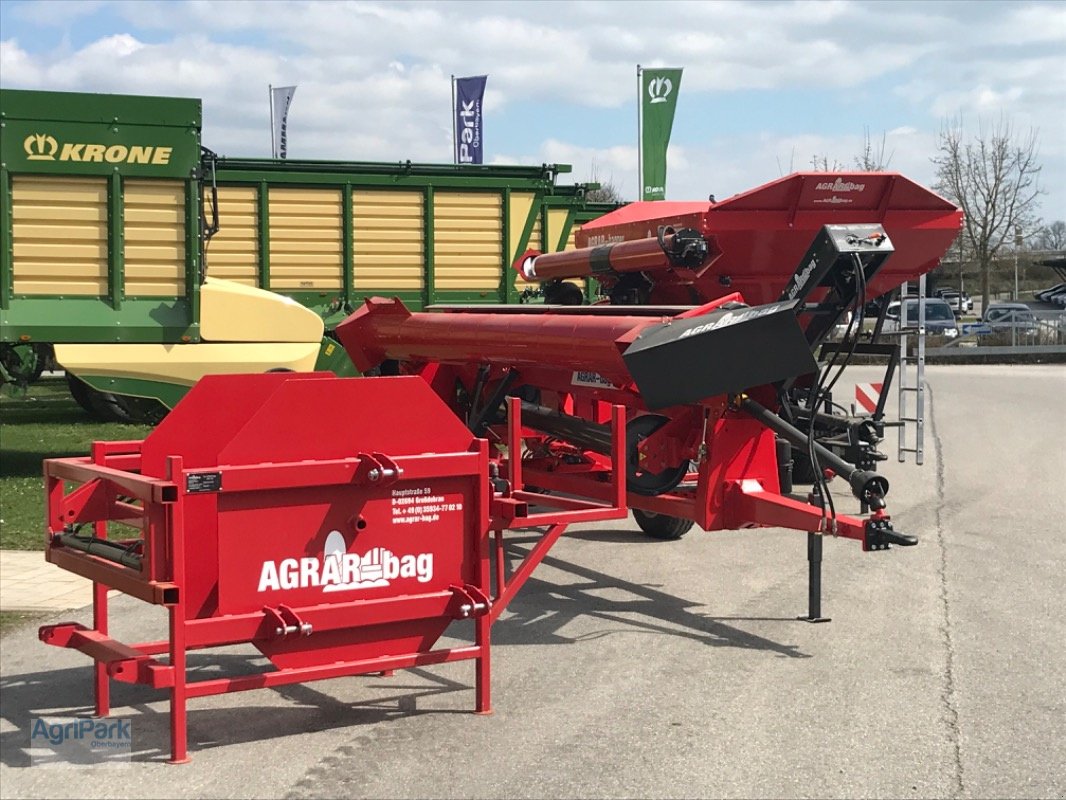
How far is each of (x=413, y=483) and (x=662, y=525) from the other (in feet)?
14.7

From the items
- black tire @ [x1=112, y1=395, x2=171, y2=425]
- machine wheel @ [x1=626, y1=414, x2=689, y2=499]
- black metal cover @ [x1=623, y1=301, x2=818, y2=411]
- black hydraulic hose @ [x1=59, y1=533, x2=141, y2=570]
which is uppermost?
black metal cover @ [x1=623, y1=301, x2=818, y2=411]

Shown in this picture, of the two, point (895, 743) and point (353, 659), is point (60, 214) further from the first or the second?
point (895, 743)

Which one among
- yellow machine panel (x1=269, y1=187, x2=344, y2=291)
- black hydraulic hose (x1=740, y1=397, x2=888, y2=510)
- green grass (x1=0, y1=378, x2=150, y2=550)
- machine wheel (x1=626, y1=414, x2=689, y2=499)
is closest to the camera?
black hydraulic hose (x1=740, y1=397, x2=888, y2=510)

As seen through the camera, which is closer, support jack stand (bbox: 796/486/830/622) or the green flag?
support jack stand (bbox: 796/486/830/622)

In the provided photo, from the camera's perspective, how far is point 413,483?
5.54 m

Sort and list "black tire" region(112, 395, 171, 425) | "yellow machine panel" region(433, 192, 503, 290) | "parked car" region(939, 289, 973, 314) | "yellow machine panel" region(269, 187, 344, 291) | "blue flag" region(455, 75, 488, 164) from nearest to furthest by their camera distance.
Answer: "black tire" region(112, 395, 171, 425)
"yellow machine panel" region(269, 187, 344, 291)
"yellow machine panel" region(433, 192, 503, 290)
"blue flag" region(455, 75, 488, 164)
"parked car" region(939, 289, 973, 314)

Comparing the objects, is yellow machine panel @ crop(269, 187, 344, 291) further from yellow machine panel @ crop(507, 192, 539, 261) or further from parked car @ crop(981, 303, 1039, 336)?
parked car @ crop(981, 303, 1039, 336)

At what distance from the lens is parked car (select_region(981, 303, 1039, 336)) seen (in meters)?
34.9

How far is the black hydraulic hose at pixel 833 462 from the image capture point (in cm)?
666

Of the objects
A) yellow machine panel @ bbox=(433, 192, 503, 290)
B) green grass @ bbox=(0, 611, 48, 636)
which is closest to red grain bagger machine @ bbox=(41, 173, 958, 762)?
green grass @ bbox=(0, 611, 48, 636)

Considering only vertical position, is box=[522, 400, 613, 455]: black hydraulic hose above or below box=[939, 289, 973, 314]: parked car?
below

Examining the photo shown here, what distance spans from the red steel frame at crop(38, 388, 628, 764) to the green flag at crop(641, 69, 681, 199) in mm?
19084

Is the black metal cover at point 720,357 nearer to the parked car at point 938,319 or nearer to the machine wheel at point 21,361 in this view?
the machine wheel at point 21,361

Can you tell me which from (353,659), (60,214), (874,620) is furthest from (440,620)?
(60,214)
